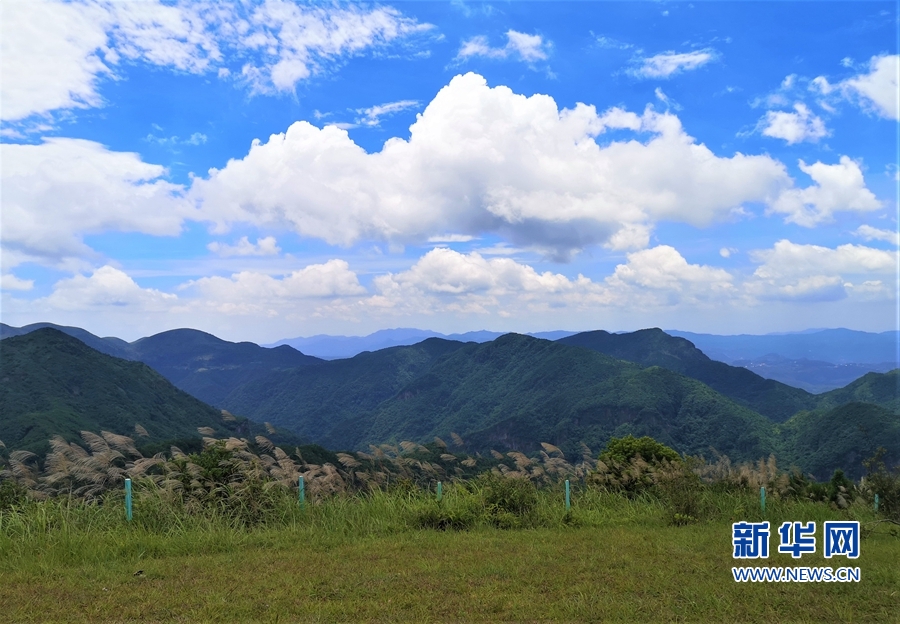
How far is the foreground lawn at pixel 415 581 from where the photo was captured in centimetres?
511

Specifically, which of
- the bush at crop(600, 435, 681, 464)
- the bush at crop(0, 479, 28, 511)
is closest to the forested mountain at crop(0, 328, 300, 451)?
the bush at crop(0, 479, 28, 511)

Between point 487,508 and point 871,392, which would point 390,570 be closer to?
point 487,508

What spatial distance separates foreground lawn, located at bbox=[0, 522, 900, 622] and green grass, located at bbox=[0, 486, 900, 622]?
19 millimetres

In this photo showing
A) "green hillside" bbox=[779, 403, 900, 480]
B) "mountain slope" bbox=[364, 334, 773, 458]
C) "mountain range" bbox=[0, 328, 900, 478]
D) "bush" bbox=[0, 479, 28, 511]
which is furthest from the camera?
"mountain slope" bbox=[364, 334, 773, 458]

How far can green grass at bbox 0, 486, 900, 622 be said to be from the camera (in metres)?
5.15

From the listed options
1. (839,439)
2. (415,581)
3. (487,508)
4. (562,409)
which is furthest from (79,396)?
(839,439)

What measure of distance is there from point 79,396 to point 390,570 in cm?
11160

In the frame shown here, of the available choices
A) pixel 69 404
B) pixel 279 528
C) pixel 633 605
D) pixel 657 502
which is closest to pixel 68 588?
pixel 279 528

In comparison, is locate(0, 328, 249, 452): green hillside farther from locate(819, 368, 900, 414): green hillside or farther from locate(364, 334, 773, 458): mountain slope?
locate(819, 368, 900, 414): green hillside

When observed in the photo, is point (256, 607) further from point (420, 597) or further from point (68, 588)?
point (68, 588)

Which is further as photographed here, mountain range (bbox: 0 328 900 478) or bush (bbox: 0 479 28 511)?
mountain range (bbox: 0 328 900 478)

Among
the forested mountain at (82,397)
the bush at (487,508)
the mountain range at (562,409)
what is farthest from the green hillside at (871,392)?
the bush at (487,508)

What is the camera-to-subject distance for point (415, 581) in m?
5.90

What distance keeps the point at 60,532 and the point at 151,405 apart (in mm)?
111550
